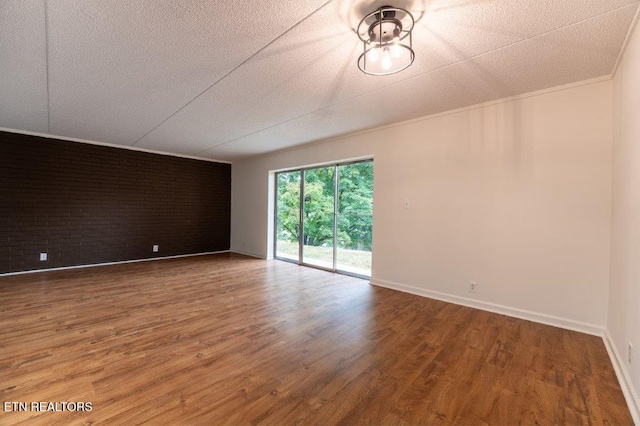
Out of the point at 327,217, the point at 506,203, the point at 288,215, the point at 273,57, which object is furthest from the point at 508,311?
the point at 288,215

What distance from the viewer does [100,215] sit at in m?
5.48

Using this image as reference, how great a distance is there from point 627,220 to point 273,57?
297 centimetres

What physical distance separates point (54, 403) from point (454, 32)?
3.57 metres

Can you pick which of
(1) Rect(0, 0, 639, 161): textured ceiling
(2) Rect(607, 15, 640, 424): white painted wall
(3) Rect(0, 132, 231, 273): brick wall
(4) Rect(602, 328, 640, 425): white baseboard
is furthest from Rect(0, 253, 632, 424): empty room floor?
(1) Rect(0, 0, 639, 161): textured ceiling

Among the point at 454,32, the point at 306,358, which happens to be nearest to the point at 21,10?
the point at 454,32

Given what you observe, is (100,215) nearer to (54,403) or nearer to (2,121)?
(2,121)

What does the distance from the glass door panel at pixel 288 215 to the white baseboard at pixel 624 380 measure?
4.73m

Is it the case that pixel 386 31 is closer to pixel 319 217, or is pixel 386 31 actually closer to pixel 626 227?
pixel 626 227

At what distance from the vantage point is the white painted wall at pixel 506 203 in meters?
Answer: 2.65

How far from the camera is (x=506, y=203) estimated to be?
10.3 ft

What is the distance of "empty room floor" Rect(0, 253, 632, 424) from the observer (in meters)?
1.63

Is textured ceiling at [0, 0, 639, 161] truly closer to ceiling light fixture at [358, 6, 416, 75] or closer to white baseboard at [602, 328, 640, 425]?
ceiling light fixture at [358, 6, 416, 75]

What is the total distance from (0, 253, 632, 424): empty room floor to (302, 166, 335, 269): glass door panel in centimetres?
177

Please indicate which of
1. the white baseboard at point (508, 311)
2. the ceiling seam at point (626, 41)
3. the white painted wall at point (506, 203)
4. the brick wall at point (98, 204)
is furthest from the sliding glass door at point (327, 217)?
the ceiling seam at point (626, 41)
